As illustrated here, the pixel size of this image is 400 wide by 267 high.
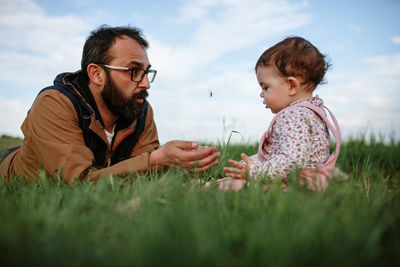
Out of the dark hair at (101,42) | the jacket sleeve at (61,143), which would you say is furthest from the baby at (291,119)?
the dark hair at (101,42)

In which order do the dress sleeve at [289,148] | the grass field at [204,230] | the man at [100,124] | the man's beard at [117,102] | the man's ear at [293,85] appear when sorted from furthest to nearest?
the man's beard at [117,102], the man at [100,124], the man's ear at [293,85], the dress sleeve at [289,148], the grass field at [204,230]

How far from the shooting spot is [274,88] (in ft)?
9.57

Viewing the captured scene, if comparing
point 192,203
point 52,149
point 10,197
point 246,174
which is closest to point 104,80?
point 52,149

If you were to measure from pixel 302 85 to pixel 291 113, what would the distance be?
15.9 inches

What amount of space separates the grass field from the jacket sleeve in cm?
79

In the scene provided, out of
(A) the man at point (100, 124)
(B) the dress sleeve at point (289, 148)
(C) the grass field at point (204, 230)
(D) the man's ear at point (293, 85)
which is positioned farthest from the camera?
(A) the man at point (100, 124)

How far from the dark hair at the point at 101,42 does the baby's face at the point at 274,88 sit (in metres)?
1.99

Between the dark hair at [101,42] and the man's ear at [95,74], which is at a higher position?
the dark hair at [101,42]

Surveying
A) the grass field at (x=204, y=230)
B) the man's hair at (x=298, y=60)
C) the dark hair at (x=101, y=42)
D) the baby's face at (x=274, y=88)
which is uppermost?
the dark hair at (x=101, y=42)

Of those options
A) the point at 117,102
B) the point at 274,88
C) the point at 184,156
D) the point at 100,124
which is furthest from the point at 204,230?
the point at 117,102

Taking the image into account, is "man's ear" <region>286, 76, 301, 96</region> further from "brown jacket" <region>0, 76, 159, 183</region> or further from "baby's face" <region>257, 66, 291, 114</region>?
"brown jacket" <region>0, 76, 159, 183</region>

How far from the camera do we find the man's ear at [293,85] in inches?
112

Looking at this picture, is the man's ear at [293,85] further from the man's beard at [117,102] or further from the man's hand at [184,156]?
the man's beard at [117,102]

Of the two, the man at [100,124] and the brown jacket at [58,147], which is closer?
the brown jacket at [58,147]
